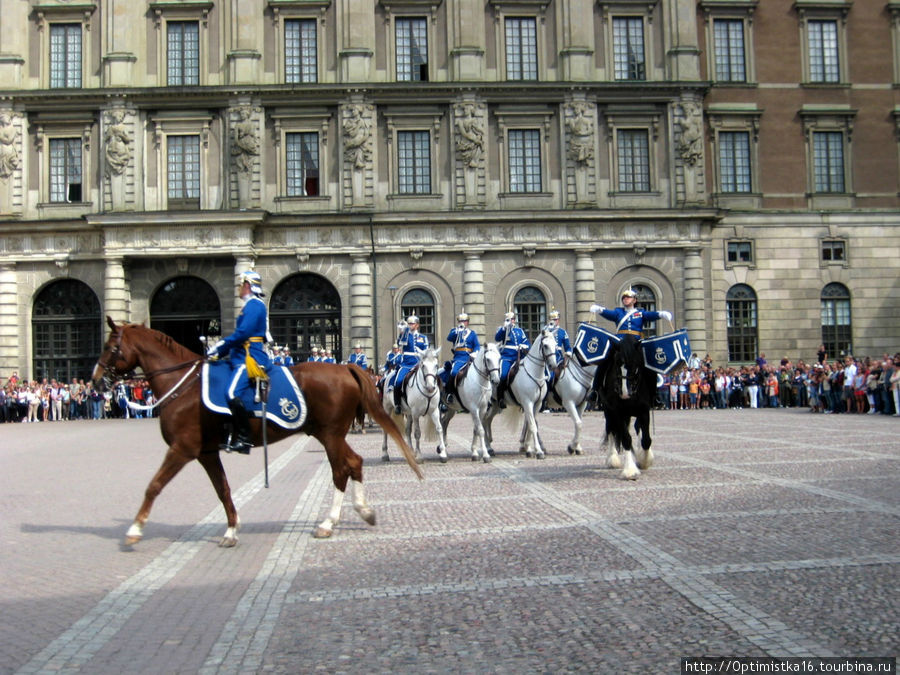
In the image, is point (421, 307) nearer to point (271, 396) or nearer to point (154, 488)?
point (271, 396)

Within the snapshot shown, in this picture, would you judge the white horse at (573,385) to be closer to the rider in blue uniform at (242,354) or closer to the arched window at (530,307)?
the rider in blue uniform at (242,354)

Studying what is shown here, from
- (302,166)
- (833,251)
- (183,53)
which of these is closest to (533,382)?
(302,166)

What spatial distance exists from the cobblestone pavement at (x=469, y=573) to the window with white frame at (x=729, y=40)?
1256 inches

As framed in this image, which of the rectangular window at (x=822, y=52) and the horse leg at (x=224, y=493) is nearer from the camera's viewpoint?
the horse leg at (x=224, y=493)

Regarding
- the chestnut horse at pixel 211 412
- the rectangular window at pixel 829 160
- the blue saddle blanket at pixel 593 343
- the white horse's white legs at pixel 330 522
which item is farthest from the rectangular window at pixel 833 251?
the white horse's white legs at pixel 330 522

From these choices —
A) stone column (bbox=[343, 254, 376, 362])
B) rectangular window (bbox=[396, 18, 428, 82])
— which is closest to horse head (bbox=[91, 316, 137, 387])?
stone column (bbox=[343, 254, 376, 362])

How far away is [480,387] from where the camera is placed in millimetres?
18406

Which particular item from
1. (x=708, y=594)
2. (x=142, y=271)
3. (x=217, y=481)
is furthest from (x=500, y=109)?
(x=708, y=594)

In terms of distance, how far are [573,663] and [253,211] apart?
3547 cm

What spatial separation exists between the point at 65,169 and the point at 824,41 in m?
36.3

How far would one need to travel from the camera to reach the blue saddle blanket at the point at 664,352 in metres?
14.3

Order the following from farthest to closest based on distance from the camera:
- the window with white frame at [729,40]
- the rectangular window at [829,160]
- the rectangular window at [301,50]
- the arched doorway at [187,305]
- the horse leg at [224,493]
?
the rectangular window at [829,160] < the window with white frame at [729,40] < the rectangular window at [301,50] < the arched doorway at [187,305] < the horse leg at [224,493]

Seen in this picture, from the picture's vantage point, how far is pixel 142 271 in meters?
40.5

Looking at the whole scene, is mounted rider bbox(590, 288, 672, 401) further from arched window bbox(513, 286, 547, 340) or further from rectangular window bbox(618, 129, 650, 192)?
rectangular window bbox(618, 129, 650, 192)
